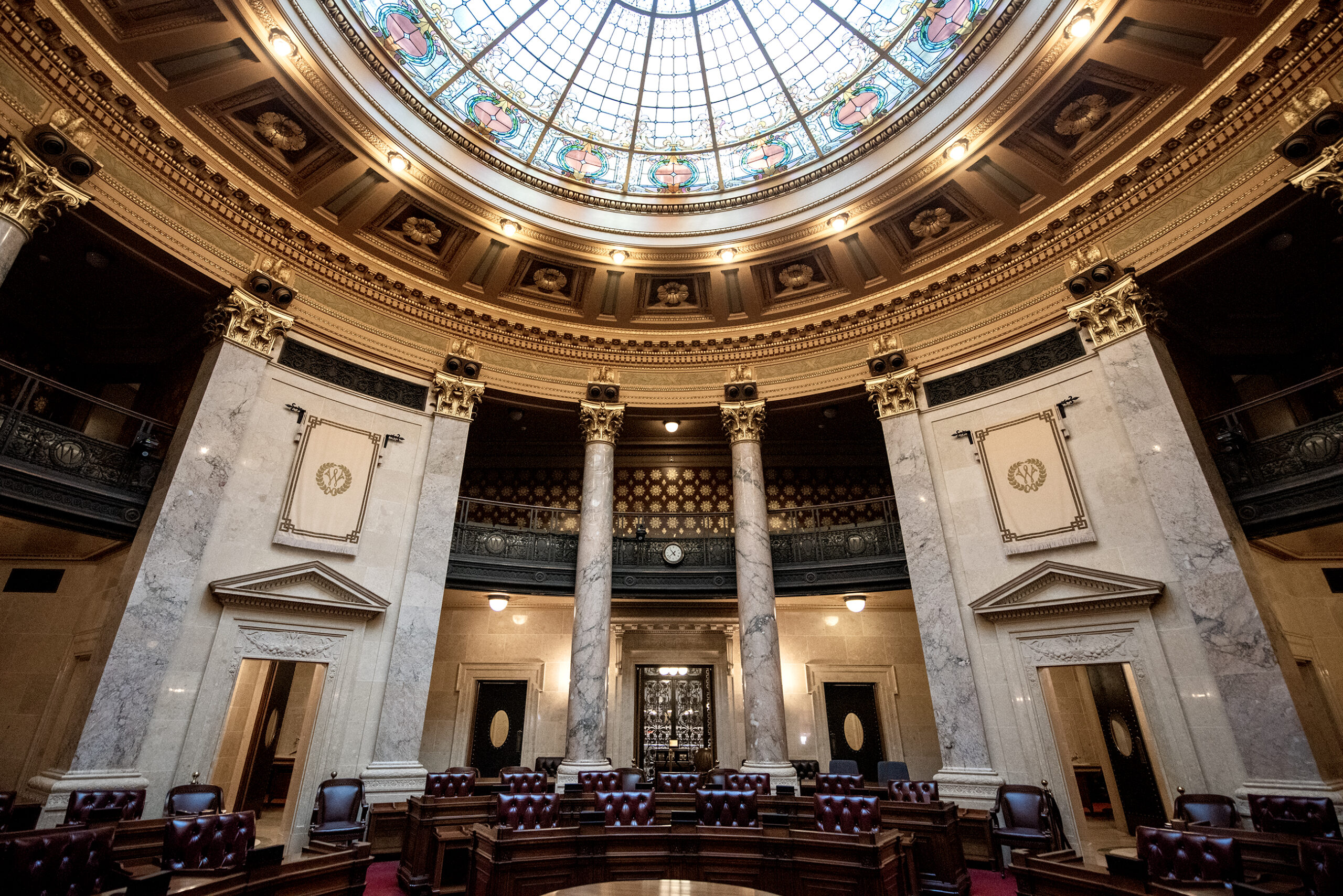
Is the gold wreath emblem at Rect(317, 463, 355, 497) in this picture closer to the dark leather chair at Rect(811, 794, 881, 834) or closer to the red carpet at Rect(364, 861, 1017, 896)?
the red carpet at Rect(364, 861, 1017, 896)

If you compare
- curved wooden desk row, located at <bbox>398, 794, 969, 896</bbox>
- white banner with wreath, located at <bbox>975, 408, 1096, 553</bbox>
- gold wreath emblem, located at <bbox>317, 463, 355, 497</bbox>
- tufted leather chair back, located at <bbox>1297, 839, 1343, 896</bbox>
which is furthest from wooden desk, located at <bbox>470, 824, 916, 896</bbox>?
gold wreath emblem, located at <bbox>317, 463, 355, 497</bbox>

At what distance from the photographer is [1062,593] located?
940 centimetres

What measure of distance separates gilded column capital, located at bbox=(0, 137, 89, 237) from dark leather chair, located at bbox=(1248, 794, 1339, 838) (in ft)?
50.8

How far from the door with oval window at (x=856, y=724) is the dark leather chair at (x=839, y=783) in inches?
185

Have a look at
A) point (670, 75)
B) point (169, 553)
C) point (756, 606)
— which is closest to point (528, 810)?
point (756, 606)

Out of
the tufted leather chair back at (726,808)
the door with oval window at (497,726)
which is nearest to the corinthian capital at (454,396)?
the door with oval window at (497,726)

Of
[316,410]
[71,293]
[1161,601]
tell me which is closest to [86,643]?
[316,410]

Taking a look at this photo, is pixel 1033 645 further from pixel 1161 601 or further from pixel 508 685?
pixel 508 685

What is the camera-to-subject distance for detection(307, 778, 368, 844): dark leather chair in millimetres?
7996

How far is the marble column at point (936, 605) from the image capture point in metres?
9.42

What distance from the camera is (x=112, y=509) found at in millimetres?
8422

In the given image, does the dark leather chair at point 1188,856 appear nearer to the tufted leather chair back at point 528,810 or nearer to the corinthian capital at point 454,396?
the tufted leather chair back at point 528,810

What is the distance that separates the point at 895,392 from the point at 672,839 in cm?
885

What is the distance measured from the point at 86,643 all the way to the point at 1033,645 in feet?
45.8
